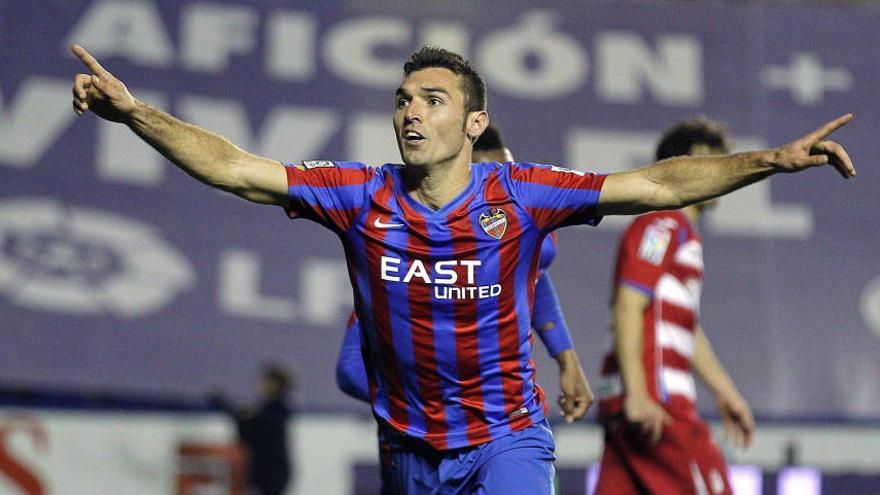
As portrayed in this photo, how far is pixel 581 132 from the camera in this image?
9453mm

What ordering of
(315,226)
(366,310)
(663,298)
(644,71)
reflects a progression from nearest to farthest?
(366,310) → (663,298) → (315,226) → (644,71)

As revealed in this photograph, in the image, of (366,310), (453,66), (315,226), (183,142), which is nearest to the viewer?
(183,142)

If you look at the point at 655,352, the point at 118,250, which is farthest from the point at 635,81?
the point at 655,352

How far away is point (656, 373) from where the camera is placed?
4781 millimetres

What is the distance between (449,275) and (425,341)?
21 cm

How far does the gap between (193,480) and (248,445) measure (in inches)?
19.9

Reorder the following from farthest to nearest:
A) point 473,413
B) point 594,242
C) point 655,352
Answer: point 594,242
point 655,352
point 473,413

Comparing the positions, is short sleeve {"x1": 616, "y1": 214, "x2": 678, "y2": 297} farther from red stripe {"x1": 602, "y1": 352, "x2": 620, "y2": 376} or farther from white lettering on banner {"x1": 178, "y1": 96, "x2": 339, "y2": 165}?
white lettering on banner {"x1": 178, "y1": 96, "x2": 339, "y2": 165}

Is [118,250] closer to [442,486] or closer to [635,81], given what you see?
[635,81]

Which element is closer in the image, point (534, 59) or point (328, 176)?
point (328, 176)

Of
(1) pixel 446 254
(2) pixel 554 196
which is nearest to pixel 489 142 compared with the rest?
(2) pixel 554 196

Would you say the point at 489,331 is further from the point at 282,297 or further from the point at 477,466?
the point at 282,297

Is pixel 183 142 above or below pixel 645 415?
above

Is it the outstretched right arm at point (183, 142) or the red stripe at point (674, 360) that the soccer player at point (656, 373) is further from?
the outstretched right arm at point (183, 142)
